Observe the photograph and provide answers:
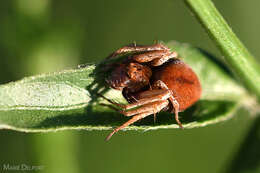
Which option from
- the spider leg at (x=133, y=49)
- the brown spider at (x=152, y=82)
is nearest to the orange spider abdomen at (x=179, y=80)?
the brown spider at (x=152, y=82)

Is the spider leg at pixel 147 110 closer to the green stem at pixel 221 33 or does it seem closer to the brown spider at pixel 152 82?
the brown spider at pixel 152 82

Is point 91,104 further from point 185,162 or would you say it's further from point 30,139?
point 185,162

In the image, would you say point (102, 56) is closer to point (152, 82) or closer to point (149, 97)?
point (152, 82)

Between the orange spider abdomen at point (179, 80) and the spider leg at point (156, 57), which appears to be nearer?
the spider leg at point (156, 57)

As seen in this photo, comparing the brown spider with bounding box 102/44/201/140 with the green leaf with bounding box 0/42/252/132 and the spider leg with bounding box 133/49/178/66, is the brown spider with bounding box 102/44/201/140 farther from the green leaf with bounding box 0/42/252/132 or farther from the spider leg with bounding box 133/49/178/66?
the green leaf with bounding box 0/42/252/132

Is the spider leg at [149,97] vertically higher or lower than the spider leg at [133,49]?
lower

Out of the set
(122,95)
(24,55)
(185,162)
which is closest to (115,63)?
(122,95)

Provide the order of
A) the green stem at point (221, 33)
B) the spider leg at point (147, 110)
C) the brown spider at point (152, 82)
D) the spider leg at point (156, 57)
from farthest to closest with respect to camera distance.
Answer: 1. the spider leg at point (156, 57)
2. the brown spider at point (152, 82)
3. the spider leg at point (147, 110)
4. the green stem at point (221, 33)
